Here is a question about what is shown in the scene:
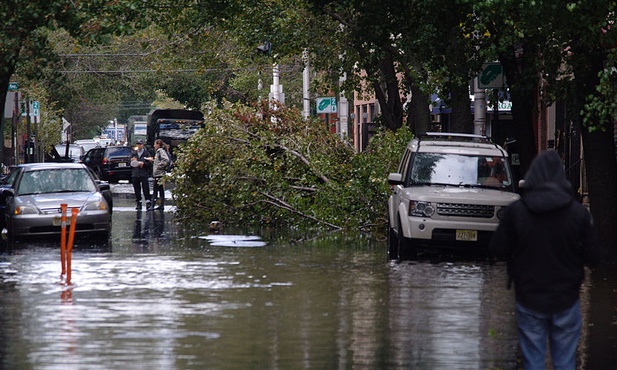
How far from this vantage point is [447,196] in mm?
20250

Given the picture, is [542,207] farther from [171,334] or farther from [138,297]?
[138,297]

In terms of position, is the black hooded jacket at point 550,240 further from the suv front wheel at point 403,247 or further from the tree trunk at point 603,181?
the tree trunk at point 603,181

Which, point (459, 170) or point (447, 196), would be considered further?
point (459, 170)

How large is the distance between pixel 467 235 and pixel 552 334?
11783mm

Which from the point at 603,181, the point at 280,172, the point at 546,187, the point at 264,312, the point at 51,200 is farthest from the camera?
the point at 280,172

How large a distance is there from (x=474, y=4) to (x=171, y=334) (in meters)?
7.96

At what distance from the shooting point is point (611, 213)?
70.2ft

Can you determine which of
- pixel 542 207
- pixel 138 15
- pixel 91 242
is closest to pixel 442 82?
pixel 138 15

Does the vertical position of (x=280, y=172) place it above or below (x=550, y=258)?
above

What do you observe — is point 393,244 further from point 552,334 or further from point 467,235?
point 552,334

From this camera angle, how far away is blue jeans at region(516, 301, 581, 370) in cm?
836

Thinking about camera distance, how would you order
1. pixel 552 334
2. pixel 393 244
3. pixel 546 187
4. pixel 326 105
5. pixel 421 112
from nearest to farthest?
1. pixel 546 187
2. pixel 552 334
3. pixel 393 244
4. pixel 421 112
5. pixel 326 105

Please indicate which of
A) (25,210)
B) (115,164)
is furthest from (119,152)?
(25,210)

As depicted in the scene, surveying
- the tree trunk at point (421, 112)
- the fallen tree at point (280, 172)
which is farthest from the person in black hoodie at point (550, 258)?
the tree trunk at point (421, 112)
